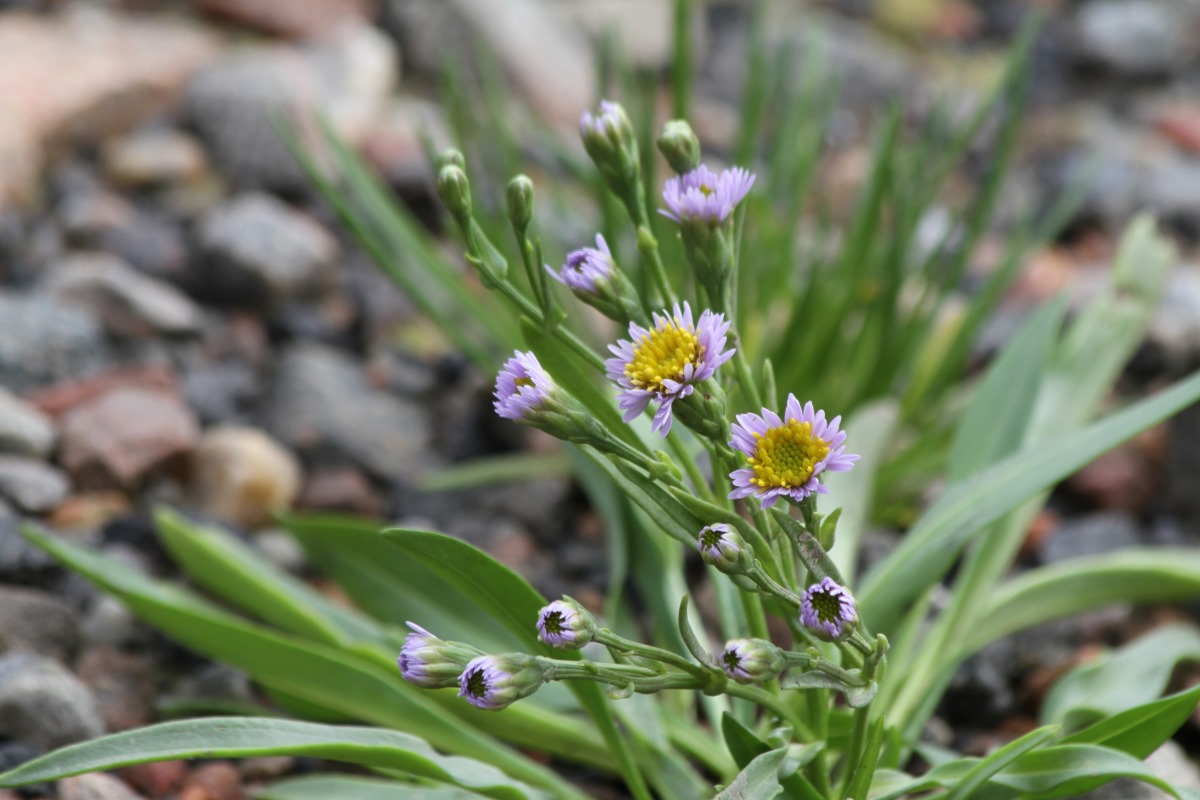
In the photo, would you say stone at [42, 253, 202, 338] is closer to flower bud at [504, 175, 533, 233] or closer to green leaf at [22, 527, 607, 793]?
green leaf at [22, 527, 607, 793]

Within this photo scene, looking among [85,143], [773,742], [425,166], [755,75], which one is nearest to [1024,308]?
[755,75]

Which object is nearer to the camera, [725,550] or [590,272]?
[725,550]

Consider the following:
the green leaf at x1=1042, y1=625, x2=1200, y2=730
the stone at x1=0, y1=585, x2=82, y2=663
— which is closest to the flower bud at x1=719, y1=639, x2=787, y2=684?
the green leaf at x1=1042, y1=625, x2=1200, y2=730

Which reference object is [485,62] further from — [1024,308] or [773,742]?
[773,742]

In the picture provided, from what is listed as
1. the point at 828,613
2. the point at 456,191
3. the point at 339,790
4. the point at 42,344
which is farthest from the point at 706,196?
the point at 42,344

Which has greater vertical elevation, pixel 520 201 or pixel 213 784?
pixel 520 201

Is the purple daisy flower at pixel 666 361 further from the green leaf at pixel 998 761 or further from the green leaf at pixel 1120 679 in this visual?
the green leaf at pixel 1120 679

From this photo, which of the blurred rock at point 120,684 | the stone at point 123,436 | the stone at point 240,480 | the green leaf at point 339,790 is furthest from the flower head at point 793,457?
the stone at point 123,436

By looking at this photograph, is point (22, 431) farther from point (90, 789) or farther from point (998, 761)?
point (998, 761)
